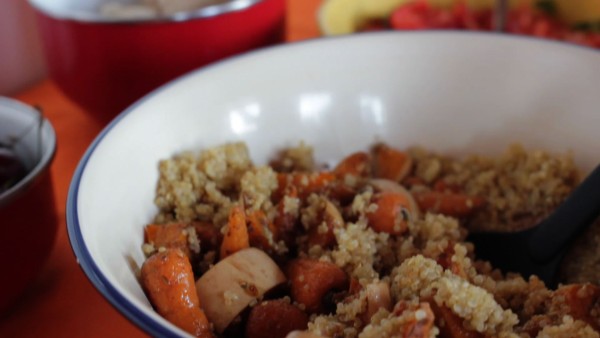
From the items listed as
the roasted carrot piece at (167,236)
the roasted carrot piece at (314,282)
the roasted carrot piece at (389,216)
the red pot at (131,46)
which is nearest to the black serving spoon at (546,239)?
the roasted carrot piece at (389,216)

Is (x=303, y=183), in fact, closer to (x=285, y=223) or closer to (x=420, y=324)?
(x=285, y=223)

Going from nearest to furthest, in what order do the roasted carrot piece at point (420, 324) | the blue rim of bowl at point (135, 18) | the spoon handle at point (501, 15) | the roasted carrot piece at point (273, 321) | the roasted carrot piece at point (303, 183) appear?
the roasted carrot piece at point (420, 324), the roasted carrot piece at point (273, 321), the roasted carrot piece at point (303, 183), the blue rim of bowl at point (135, 18), the spoon handle at point (501, 15)

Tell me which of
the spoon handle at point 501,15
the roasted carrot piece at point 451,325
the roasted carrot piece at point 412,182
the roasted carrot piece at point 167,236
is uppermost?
the spoon handle at point 501,15

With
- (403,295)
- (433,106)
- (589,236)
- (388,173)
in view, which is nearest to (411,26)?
(433,106)

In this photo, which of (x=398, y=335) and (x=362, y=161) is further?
(x=362, y=161)

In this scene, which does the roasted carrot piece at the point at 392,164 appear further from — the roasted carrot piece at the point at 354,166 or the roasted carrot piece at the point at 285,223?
the roasted carrot piece at the point at 285,223

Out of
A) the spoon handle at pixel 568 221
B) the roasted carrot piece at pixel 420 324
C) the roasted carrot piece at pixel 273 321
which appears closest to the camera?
the roasted carrot piece at pixel 420 324

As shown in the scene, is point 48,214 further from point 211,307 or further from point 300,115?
point 300,115
